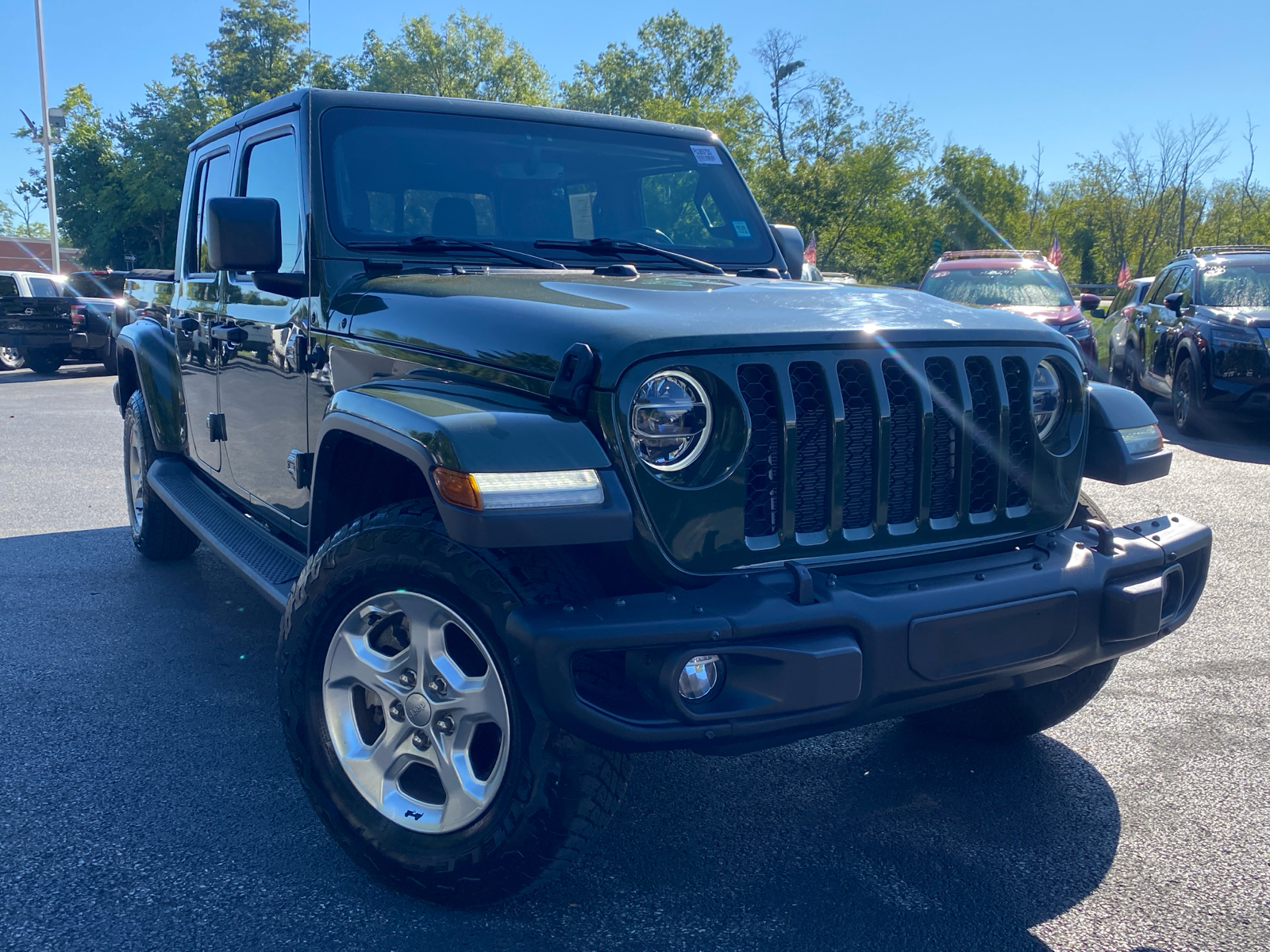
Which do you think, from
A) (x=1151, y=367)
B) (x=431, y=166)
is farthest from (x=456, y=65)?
(x=431, y=166)

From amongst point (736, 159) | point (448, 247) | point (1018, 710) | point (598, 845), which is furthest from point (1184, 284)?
point (736, 159)

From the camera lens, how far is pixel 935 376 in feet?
8.52

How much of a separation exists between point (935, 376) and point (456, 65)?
64.9 metres

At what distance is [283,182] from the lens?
3707mm

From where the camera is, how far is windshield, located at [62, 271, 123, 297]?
56.2ft

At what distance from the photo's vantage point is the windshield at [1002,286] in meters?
14.0

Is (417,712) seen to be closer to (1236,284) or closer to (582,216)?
(582,216)

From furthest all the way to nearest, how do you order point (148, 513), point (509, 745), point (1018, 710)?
1. point (148, 513)
2. point (1018, 710)
3. point (509, 745)

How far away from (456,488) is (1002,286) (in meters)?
13.5

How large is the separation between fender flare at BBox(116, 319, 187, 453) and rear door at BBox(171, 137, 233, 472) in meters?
0.10

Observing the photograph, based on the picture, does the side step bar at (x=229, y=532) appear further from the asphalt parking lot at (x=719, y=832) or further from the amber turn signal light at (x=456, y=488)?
the amber turn signal light at (x=456, y=488)

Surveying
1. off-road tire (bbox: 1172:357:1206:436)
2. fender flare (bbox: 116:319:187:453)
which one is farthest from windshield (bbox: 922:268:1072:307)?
fender flare (bbox: 116:319:187:453)

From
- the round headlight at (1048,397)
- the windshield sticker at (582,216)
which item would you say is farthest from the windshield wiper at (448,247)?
the round headlight at (1048,397)

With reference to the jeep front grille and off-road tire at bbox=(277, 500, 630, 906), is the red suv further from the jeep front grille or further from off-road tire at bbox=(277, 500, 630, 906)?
off-road tire at bbox=(277, 500, 630, 906)
